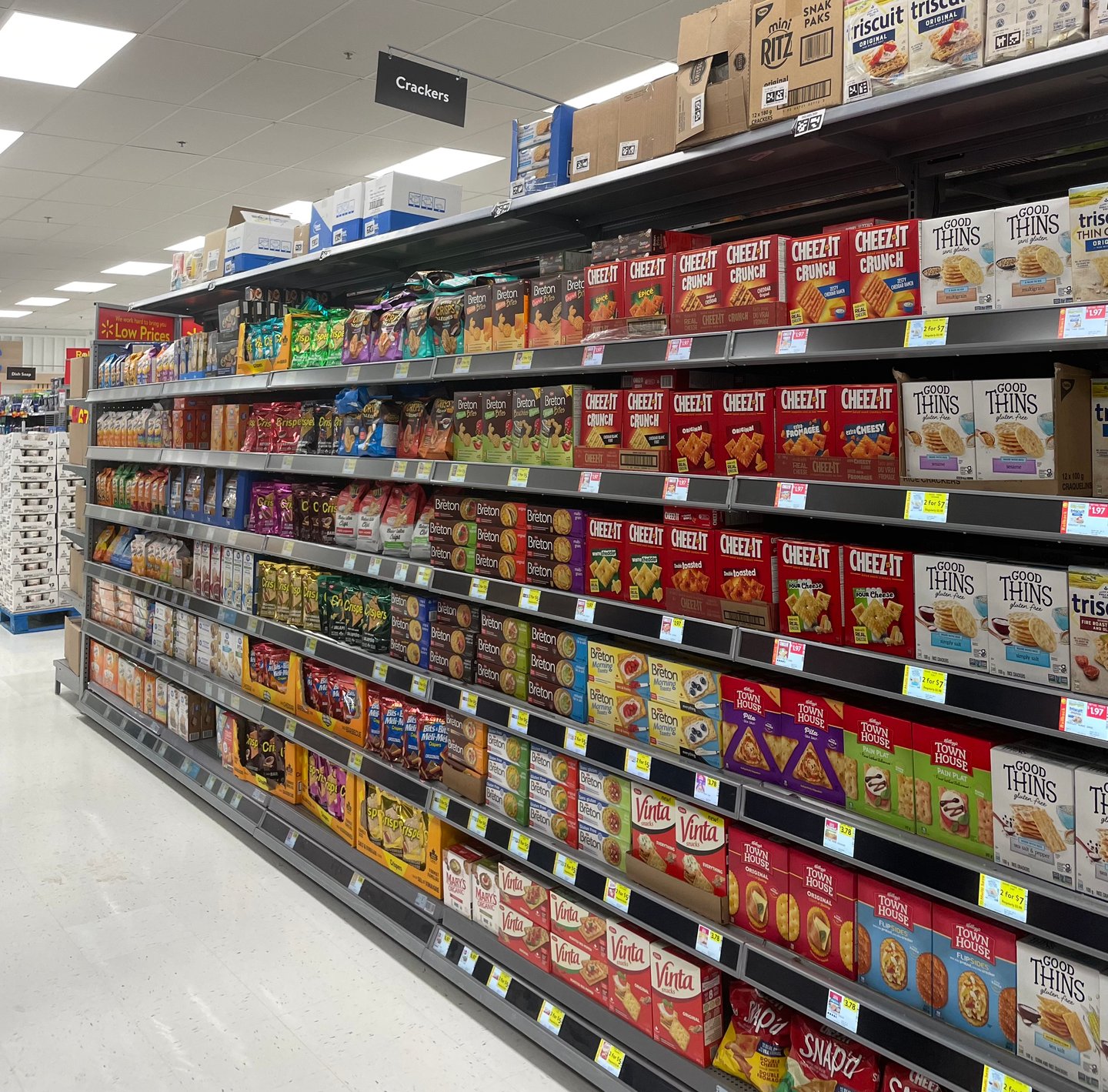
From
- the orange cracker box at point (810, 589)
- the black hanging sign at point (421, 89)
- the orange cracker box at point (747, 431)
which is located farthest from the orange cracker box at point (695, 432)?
the black hanging sign at point (421, 89)

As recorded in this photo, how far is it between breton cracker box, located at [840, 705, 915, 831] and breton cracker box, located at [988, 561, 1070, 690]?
0.23m

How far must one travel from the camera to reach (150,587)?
488 cm

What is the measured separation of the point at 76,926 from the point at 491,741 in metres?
1.69

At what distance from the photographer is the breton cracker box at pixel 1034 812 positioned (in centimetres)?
155

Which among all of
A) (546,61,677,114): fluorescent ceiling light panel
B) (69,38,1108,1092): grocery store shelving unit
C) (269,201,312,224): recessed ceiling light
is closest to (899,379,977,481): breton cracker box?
(69,38,1108,1092): grocery store shelving unit

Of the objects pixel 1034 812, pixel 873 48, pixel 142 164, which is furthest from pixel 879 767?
pixel 142 164

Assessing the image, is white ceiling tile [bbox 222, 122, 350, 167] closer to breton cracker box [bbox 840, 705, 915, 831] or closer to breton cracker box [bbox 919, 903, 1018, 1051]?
breton cracker box [bbox 840, 705, 915, 831]

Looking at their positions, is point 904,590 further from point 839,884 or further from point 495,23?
point 495,23

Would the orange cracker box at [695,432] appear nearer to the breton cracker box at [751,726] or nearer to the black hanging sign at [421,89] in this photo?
the breton cracker box at [751,726]

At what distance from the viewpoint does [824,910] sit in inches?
75.0

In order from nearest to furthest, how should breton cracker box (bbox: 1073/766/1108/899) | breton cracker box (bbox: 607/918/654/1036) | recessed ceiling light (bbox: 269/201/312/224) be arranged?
1. breton cracker box (bbox: 1073/766/1108/899)
2. breton cracker box (bbox: 607/918/654/1036)
3. recessed ceiling light (bbox: 269/201/312/224)

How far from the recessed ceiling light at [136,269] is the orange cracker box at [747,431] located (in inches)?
467

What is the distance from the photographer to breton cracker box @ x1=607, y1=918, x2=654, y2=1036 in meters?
2.27

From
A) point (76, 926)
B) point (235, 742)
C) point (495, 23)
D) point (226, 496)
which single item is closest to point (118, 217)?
point (495, 23)
